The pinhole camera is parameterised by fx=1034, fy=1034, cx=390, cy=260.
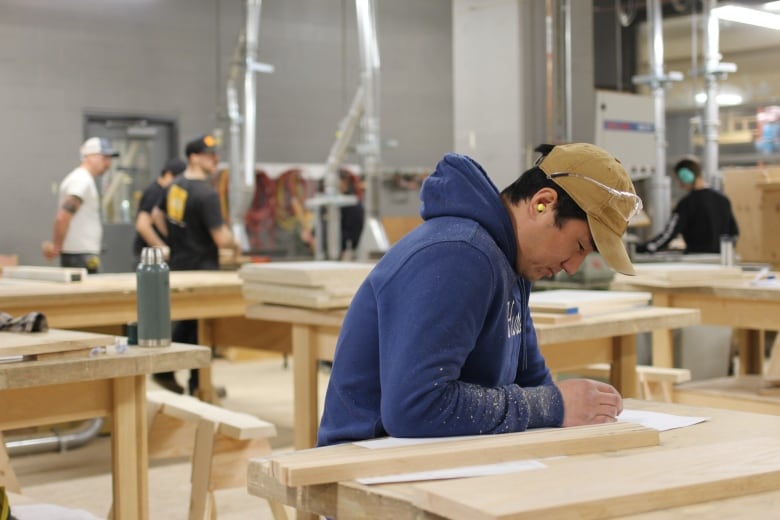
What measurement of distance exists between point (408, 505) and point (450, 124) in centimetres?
1101

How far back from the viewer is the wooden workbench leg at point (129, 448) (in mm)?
2492

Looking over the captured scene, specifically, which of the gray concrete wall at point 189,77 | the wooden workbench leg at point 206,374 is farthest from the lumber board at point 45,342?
the gray concrete wall at point 189,77

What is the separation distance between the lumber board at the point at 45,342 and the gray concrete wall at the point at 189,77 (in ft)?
23.3

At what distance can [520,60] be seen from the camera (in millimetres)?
5688

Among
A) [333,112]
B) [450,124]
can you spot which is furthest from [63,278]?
[450,124]

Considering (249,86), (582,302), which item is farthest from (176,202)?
(582,302)

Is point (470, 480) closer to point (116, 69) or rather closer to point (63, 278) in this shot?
point (63, 278)

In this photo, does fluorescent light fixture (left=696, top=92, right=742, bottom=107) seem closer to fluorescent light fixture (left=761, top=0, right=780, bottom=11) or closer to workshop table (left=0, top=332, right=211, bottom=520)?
fluorescent light fixture (left=761, top=0, right=780, bottom=11)

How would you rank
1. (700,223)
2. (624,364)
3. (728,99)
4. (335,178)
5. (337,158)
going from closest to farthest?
(624,364) < (337,158) < (335,178) < (700,223) < (728,99)

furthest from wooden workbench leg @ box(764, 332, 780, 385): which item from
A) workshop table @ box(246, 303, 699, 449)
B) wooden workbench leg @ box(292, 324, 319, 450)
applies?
wooden workbench leg @ box(292, 324, 319, 450)

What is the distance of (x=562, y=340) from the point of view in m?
3.01

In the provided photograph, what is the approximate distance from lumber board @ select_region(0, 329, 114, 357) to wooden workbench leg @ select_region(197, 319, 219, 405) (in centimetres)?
282

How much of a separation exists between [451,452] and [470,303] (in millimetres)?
301

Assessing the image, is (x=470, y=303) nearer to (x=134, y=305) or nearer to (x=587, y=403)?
(x=587, y=403)
